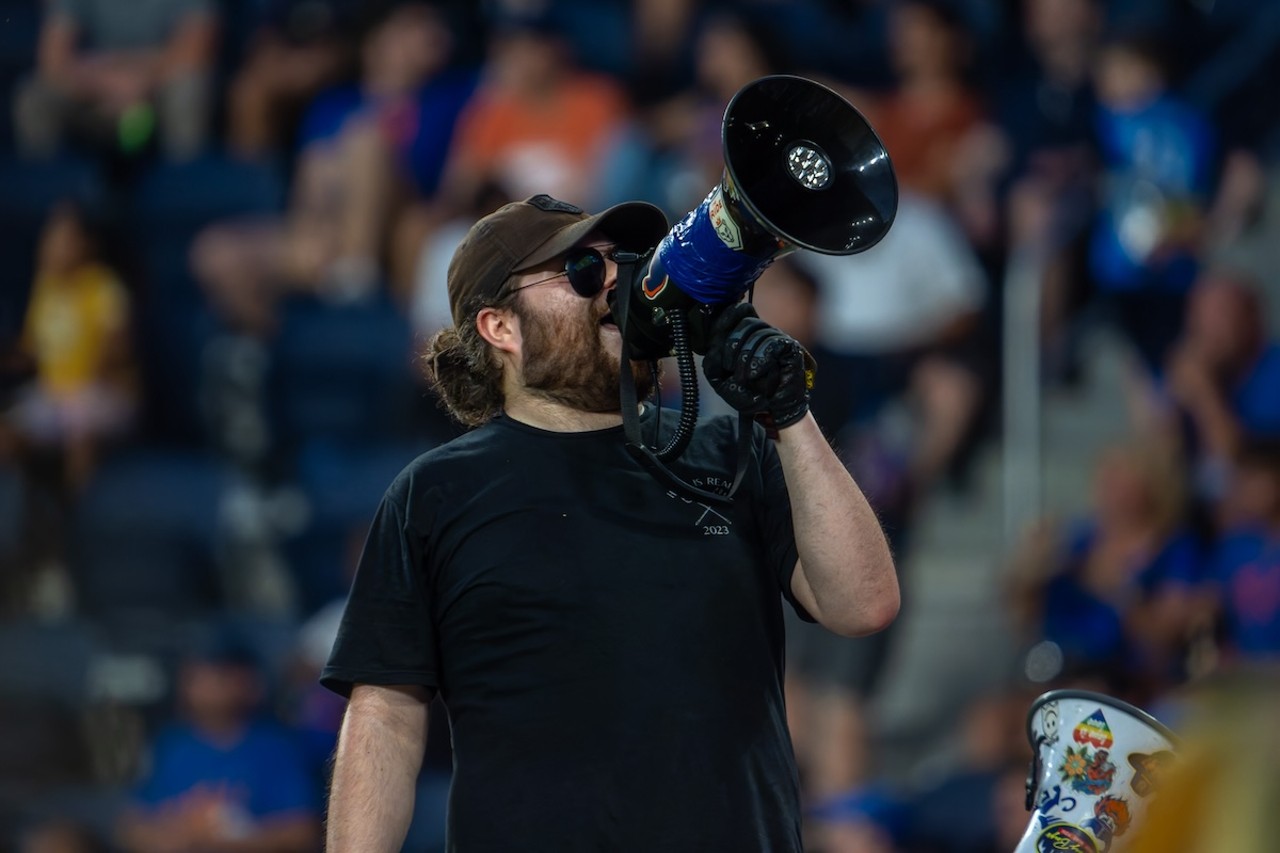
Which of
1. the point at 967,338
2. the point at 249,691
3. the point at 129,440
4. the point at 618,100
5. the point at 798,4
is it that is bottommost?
the point at 249,691

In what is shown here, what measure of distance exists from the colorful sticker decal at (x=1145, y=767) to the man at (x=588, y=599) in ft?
1.49

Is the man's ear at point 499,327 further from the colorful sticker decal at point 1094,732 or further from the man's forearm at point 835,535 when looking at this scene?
the colorful sticker decal at point 1094,732

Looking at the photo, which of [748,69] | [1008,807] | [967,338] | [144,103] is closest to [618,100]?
[748,69]

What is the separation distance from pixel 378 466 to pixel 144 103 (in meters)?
2.52

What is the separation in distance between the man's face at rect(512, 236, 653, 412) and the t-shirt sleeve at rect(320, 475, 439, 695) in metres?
0.28

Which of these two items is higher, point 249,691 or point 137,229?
point 137,229

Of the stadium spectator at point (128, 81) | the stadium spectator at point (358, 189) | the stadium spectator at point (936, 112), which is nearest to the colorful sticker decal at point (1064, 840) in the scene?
the stadium spectator at point (936, 112)

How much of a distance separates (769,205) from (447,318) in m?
4.87

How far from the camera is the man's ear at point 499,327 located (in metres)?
2.72

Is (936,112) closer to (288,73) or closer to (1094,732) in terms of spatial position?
(288,73)

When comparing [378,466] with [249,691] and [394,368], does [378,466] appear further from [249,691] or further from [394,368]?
[249,691]

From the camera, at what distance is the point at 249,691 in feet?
20.8

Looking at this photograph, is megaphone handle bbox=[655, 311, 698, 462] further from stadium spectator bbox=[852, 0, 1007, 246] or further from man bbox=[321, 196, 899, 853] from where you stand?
stadium spectator bbox=[852, 0, 1007, 246]

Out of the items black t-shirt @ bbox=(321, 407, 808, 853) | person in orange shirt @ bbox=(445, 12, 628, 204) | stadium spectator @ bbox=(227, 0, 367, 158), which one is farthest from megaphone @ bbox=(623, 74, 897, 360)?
stadium spectator @ bbox=(227, 0, 367, 158)
